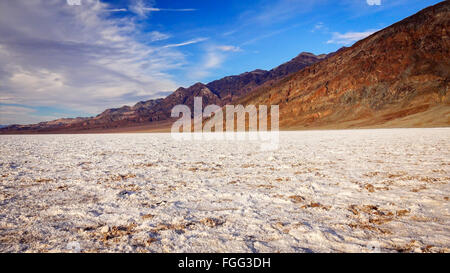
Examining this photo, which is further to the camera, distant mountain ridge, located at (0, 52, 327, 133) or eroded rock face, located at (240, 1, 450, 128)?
distant mountain ridge, located at (0, 52, 327, 133)

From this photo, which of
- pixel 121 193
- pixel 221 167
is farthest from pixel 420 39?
pixel 121 193

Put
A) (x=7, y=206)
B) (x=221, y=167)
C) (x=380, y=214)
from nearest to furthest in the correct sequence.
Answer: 1. (x=380, y=214)
2. (x=7, y=206)
3. (x=221, y=167)

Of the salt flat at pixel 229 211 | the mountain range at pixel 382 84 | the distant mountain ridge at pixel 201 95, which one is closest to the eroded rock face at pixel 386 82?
the mountain range at pixel 382 84

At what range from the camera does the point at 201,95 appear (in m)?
170

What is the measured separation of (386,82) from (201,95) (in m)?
131

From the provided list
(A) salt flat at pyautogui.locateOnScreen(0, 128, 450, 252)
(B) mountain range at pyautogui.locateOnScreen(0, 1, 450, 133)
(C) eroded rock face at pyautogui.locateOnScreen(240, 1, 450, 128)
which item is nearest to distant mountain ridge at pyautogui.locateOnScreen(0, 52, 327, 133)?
(B) mountain range at pyautogui.locateOnScreen(0, 1, 450, 133)

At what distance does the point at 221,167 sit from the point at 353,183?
323 cm

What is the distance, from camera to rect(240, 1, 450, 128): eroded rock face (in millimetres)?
41031

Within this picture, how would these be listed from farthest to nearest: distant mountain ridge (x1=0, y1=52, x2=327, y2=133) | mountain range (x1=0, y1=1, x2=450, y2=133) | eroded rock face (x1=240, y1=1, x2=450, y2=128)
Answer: distant mountain ridge (x1=0, y1=52, x2=327, y2=133) < eroded rock face (x1=240, y1=1, x2=450, y2=128) < mountain range (x1=0, y1=1, x2=450, y2=133)

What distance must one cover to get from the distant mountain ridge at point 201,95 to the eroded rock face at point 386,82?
91778 mm

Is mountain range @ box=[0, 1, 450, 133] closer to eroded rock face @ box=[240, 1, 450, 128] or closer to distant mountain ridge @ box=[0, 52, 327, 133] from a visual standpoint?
eroded rock face @ box=[240, 1, 450, 128]

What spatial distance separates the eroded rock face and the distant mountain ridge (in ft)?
301
